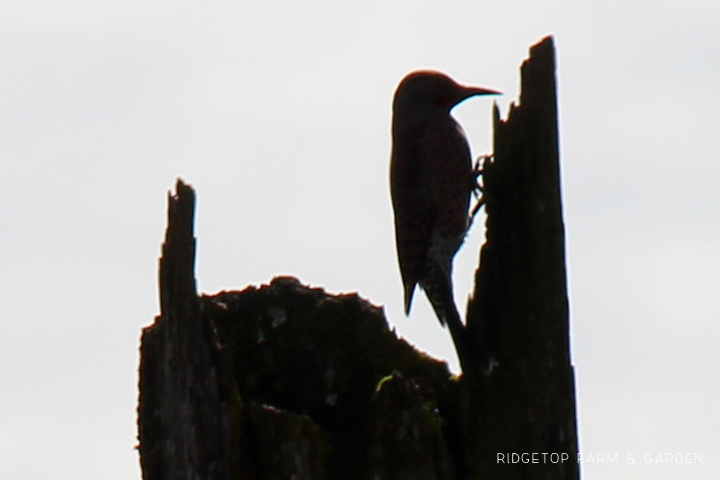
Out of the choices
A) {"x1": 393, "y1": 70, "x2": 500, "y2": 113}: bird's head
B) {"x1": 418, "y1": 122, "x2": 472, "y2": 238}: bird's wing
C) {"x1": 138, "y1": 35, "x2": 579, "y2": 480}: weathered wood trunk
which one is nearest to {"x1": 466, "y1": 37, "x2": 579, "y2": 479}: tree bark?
{"x1": 138, "y1": 35, "x2": 579, "y2": 480}: weathered wood trunk

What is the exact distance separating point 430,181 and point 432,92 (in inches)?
23.3

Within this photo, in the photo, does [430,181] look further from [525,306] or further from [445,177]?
[525,306]

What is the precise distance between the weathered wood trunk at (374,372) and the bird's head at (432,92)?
2.61 m

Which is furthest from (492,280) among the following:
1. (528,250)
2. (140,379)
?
(140,379)

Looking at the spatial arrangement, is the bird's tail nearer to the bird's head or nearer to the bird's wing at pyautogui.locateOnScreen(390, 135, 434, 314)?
the bird's wing at pyautogui.locateOnScreen(390, 135, 434, 314)

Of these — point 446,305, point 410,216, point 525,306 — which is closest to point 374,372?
point 525,306

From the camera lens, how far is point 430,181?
28.5ft

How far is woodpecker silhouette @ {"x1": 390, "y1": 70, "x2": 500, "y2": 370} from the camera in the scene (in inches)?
339

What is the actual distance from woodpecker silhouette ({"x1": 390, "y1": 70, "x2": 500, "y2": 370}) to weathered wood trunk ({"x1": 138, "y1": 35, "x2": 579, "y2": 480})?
7.27ft

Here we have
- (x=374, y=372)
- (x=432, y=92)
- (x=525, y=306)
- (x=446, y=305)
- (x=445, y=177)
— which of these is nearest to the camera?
(x=525, y=306)

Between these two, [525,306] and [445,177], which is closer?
[525,306]

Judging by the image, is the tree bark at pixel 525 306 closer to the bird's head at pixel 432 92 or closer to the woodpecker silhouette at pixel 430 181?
the woodpecker silhouette at pixel 430 181

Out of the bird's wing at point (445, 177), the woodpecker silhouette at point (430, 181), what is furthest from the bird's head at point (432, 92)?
the bird's wing at point (445, 177)

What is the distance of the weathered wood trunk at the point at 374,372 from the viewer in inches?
214
